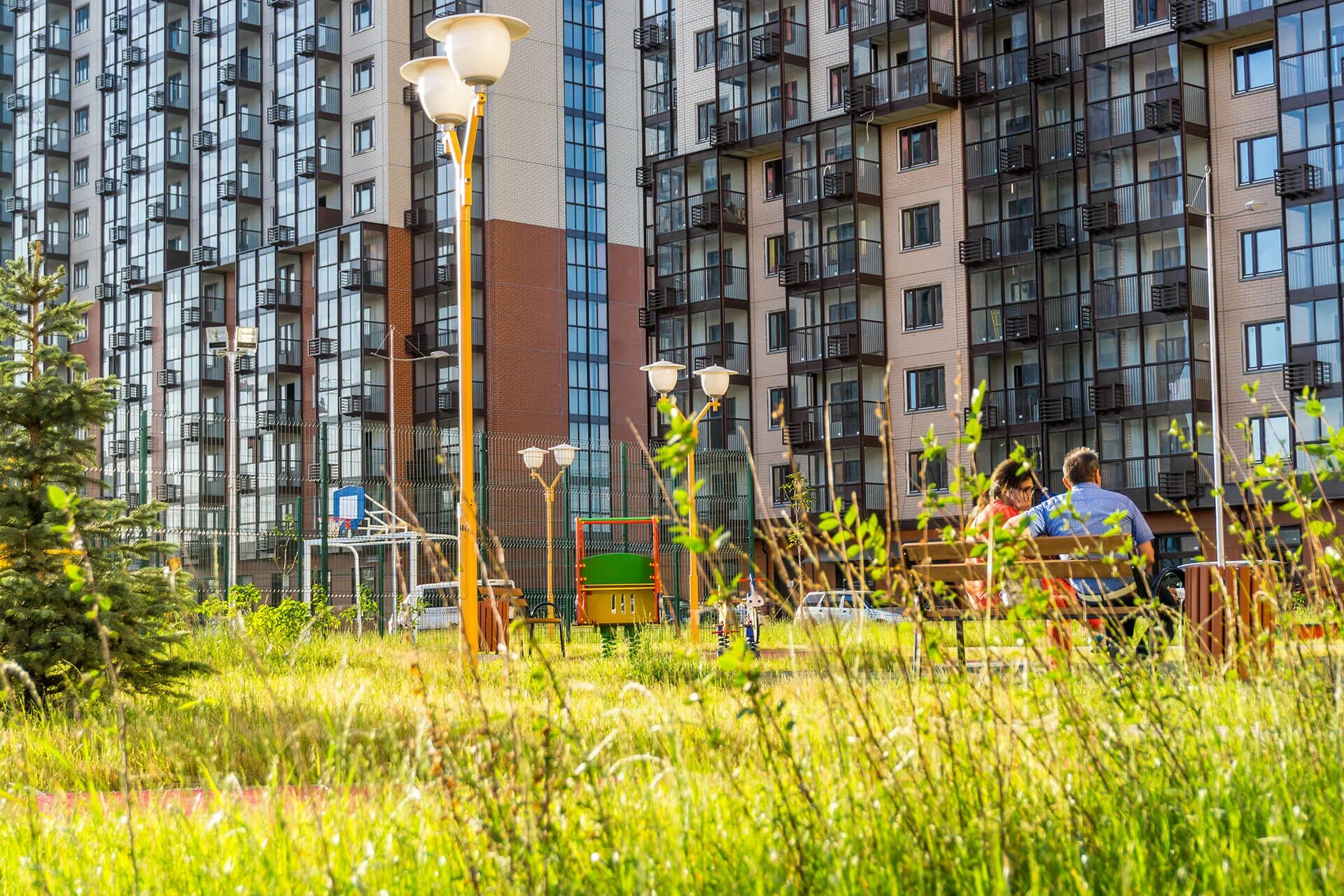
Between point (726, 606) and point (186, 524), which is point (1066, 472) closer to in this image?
point (726, 606)

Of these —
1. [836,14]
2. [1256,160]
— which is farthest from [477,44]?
[836,14]

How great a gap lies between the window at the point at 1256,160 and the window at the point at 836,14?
49.9ft

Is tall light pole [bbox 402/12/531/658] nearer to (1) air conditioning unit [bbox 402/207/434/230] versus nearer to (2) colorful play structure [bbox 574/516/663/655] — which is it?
(2) colorful play structure [bbox 574/516/663/655]

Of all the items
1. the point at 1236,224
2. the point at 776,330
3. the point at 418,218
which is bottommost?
the point at 776,330

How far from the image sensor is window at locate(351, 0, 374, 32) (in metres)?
63.9

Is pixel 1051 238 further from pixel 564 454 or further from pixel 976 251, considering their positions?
pixel 564 454

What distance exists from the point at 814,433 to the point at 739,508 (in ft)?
61.7

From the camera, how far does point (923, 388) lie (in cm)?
5119

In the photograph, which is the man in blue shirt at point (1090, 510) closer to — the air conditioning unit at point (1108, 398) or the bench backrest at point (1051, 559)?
the bench backrest at point (1051, 559)

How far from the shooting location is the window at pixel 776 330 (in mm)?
55375

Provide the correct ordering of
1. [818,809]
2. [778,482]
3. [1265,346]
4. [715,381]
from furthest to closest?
[778,482]
[1265,346]
[715,381]
[818,809]

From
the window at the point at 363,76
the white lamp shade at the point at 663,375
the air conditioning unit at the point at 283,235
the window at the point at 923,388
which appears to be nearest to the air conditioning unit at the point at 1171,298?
the window at the point at 923,388

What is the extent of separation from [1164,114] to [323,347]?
32757 mm

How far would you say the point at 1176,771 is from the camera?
15.2 feet
